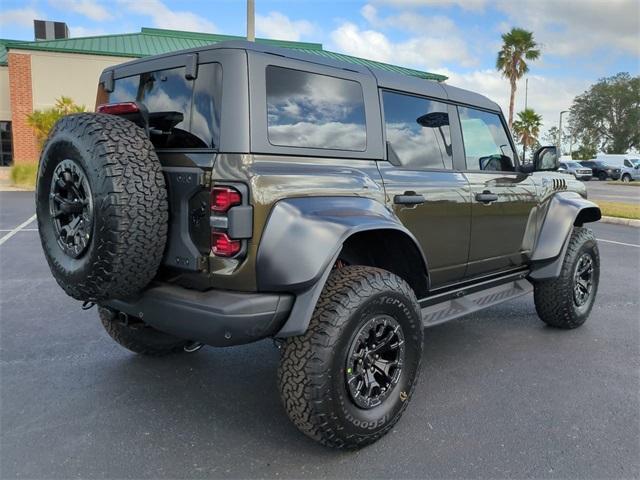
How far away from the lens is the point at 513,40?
34.9 meters

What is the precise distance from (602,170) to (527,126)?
6349 millimetres

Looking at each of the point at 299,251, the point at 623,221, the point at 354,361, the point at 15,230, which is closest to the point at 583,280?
the point at 354,361

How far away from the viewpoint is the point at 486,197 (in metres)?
3.88

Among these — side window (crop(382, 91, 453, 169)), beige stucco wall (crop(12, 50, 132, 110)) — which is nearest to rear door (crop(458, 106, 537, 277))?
side window (crop(382, 91, 453, 169))

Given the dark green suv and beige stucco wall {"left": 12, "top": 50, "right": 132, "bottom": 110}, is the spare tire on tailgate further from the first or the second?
beige stucco wall {"left": 12, "top": 50, "right": 132, "bottom": 110}

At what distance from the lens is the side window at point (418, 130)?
11.2 feet

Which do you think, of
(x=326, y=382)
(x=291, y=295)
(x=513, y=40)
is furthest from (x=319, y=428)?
(x=513, y=40)

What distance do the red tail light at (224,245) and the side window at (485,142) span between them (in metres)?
2.16

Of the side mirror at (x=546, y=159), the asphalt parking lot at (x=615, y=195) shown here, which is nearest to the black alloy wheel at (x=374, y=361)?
the side mirror at (x=546, y=159)

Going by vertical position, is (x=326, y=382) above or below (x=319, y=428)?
above

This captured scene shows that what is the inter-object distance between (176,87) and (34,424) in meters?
Answer: 2.01

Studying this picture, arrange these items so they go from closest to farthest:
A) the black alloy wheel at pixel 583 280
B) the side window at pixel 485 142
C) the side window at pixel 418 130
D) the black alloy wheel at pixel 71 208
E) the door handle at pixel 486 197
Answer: the black alloy wheel at pixel 71 208 < the side window at pixel 418 130 < the door handle at pixel 486 197 < the side window at pixel 485 142 < the black alloy wheel at pixel 583 280

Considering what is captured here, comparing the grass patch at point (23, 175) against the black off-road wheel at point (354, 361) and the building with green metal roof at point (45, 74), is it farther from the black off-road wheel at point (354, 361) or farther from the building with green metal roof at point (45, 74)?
the black off-road wheel at point (354, 361)

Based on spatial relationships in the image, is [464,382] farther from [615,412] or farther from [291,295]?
[291,295]
